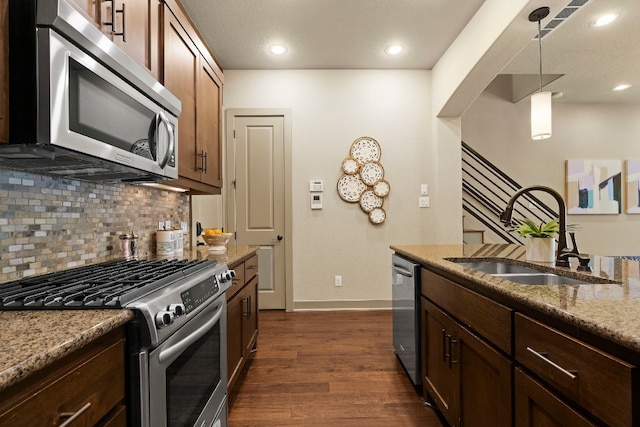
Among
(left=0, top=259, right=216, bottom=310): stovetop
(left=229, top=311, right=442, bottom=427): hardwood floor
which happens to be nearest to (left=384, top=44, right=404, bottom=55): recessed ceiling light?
(left=229, top=311, right=442, bottom=427): hardwood floor

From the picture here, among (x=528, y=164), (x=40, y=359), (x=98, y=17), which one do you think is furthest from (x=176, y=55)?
(x=528, y=164)

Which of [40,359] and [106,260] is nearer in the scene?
[40,359]

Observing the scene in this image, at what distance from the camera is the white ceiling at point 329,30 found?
9.27 feet

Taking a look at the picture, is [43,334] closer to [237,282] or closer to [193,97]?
[237,282]

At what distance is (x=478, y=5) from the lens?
111 inches

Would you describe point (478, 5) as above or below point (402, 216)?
above

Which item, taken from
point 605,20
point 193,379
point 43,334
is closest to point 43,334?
point 43,334

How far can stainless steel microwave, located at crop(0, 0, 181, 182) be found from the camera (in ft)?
3.10

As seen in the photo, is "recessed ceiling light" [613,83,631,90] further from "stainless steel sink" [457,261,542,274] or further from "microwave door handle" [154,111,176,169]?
"microwave door handle" [154,111,176,169]

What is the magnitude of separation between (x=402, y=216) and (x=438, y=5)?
2130 mm

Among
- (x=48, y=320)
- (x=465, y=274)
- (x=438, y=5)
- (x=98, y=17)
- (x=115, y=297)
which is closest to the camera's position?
(x=48, y=320)

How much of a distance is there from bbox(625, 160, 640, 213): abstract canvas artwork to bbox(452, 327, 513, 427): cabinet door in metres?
5.73

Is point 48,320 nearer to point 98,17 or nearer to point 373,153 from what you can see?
point 98,17

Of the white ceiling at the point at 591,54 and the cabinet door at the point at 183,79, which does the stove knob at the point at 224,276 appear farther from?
the white ceiling at the point at 591,54
